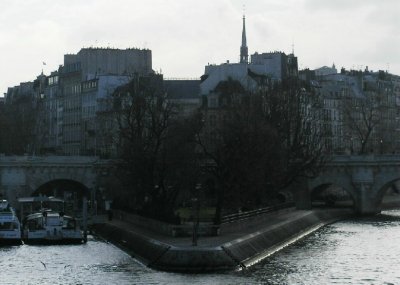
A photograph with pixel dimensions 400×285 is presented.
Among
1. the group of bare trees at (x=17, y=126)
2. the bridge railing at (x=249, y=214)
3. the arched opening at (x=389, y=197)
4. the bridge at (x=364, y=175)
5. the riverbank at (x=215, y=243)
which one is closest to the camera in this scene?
the riverbank at (x=215, y=243)

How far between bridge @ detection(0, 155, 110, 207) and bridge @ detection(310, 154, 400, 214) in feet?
69.7

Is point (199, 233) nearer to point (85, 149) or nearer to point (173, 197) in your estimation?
point (173, 197)

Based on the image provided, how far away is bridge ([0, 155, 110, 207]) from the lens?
106812 millimetres

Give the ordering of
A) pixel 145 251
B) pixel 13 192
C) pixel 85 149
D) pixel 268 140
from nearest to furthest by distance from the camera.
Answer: pixel 145 251 → pixel 268 140 → pixel 13 192 → pixel 85 149

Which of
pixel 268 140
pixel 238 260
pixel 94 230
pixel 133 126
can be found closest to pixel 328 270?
pixel 238 260

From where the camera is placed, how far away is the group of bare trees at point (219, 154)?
78562 mm

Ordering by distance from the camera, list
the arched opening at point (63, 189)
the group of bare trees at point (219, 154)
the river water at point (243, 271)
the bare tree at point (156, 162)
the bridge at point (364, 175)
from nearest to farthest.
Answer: the river water at point (243, 271), the group of bare trees at point (219, 154), the bare tree at point (156, 162), the bridge at point (364, 175), the arched opening at point (63, 189)

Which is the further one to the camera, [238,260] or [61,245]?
[61,245]

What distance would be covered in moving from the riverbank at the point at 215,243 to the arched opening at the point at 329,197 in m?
31.5

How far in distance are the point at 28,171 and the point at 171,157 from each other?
24.8 metres

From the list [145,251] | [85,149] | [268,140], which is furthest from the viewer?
[85,149]

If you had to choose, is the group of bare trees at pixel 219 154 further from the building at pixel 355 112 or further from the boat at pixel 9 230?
the building at pixel 355 112

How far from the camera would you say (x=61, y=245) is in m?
75.5

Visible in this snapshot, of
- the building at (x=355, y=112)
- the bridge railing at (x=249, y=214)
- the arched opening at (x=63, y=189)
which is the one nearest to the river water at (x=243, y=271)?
the bridge railing at (x=249, y=214)
